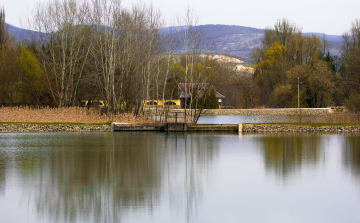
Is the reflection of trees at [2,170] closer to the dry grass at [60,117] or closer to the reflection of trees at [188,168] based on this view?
the reflection of trees at [188,168]

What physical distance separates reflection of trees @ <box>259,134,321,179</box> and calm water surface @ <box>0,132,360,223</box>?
1.5 inches

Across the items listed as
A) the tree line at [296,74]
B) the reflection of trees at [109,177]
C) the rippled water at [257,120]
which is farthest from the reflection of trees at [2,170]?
the tree line at [296,74]

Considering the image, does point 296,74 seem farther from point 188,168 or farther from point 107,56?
point 188,168

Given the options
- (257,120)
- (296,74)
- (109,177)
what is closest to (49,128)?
(109,177)

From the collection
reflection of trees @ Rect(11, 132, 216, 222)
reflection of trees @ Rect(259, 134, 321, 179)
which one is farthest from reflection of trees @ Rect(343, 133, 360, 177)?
reflection of trees @ Rect(11, 132, 216, 222)

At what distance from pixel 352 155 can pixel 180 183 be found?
8532 mm

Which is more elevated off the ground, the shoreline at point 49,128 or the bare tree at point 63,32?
the bare tree at point 63,32

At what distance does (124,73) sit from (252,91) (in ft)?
143

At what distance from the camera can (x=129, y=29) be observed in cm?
3700

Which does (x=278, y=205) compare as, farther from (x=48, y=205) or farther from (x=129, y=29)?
(x=129, y=29)

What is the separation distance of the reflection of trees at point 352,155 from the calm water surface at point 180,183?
40mm

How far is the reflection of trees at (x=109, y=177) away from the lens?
9328 millimetres

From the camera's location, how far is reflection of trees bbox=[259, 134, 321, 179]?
14.3 metres

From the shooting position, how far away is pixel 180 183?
11.9 m
